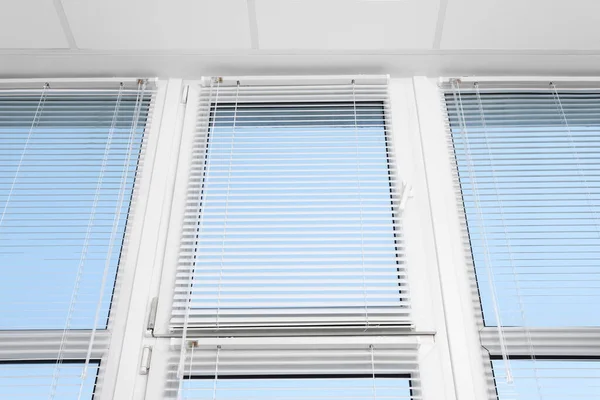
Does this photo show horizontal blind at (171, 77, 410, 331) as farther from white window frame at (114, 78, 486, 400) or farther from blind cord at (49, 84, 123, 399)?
blind cord at (49, 84, 123, 399)

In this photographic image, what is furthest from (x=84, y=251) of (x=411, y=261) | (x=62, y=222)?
(x=411, y=261)

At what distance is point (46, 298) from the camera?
1.84 metres

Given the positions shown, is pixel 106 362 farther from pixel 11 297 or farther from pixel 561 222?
pixel 561 222

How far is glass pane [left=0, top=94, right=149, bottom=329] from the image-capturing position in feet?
6.01

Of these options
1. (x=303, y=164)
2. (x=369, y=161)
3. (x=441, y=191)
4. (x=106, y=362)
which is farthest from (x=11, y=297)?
(x=441, y=191)

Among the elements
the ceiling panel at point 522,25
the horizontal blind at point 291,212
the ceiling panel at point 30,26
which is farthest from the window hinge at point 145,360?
the ceiling panel at point 522,25

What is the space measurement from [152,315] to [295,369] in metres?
0.49

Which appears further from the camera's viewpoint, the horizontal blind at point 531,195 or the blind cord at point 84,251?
the horizontal blind at point 531,195

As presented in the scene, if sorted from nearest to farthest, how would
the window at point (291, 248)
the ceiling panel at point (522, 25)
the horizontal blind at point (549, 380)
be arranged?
the horizontal blind at point (549, 380) < the window at point (291, 248) < the ceiling panel at point (522, 25)

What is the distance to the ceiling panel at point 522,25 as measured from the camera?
6.96 ft

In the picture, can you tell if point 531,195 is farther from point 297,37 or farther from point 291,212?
point 297,37

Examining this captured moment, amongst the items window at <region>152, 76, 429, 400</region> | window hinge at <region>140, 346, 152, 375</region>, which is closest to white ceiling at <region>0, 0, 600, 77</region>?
window at <region>152, 76, 429, 400</region>

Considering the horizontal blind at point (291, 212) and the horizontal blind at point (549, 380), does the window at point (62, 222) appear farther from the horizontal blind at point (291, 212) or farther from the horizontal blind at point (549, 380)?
the horizontal blind at point (549, 380)

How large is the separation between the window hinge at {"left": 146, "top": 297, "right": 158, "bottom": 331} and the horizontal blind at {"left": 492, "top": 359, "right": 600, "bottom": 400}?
1.08 m
